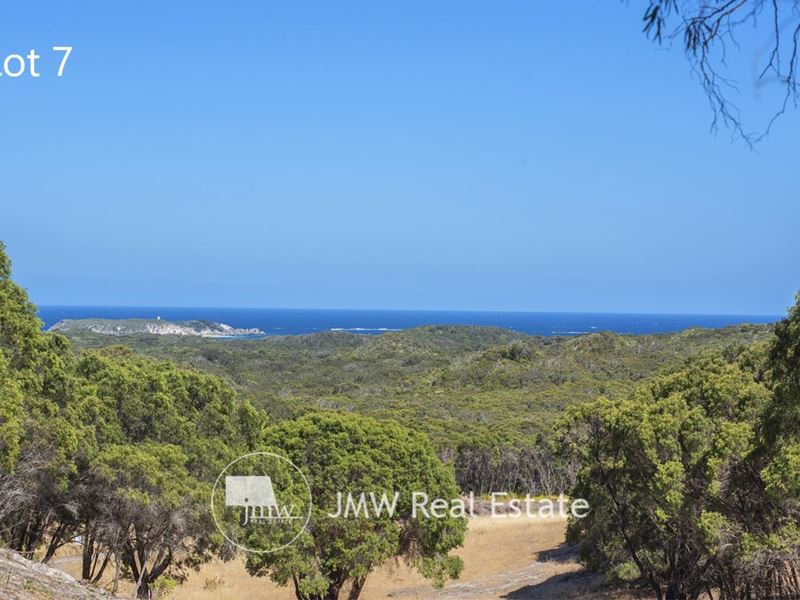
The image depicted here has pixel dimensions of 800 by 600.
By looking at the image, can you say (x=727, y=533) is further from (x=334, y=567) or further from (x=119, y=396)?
(x=119, y=396)

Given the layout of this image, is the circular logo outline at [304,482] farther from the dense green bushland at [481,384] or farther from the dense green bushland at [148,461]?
the dense green bushland at [481,384]

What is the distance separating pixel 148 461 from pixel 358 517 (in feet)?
17.0

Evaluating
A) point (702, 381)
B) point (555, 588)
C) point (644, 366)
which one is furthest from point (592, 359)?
point (702, 381)

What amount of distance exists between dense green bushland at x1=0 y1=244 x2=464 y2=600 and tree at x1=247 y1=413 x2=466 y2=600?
0.14ft

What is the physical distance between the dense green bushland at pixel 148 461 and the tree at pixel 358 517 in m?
0.04

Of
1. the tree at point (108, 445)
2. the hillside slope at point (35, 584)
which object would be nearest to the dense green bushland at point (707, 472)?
the tree at point (108, 445)

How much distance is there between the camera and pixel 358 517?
2053 cm

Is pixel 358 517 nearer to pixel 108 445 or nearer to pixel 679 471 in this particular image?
pixel 108 445

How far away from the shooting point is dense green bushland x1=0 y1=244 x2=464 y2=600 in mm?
17125

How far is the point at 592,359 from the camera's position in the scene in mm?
117375

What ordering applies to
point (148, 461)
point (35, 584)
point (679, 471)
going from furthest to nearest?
point (148, 461), point (679, 471), point (35, 584)

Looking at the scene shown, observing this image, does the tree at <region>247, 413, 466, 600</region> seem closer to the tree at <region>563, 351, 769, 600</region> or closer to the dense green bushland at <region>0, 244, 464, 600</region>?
the dense green bushland at <region>0, 244, 464, 600</region>

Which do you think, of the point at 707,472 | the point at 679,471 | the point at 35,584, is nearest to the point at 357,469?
the point at 679,471

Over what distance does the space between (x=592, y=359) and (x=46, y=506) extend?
4091 inches
